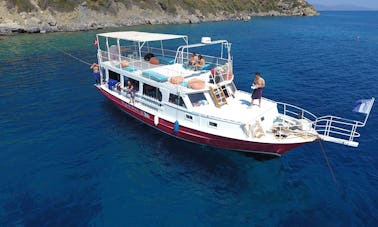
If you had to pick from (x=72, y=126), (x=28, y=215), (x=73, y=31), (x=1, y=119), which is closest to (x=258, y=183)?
(x=28, y=215)

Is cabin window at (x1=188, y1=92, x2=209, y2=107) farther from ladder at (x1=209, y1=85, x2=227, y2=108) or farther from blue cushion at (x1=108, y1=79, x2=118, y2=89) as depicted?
blue cushion at (x1=108, y1=79, x2=118, y2=89)

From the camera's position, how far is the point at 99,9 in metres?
86.8

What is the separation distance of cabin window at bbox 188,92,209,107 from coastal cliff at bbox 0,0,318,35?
69.7 meters

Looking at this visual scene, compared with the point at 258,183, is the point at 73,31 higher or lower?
higher

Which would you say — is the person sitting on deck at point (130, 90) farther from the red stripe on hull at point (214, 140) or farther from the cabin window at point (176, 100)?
the cabin window at point (176, 100)

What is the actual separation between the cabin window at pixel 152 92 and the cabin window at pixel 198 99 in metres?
2.89

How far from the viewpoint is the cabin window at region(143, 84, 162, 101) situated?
19922 mm

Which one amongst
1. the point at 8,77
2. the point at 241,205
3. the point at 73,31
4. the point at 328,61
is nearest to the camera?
the point at 241,205

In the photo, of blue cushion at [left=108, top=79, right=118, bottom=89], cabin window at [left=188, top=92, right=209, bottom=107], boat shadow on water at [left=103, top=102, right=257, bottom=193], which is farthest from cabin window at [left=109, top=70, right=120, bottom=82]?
cabin window at [left=188, top=92, right=209, bottom=107]

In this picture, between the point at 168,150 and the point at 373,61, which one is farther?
the point at 373,61

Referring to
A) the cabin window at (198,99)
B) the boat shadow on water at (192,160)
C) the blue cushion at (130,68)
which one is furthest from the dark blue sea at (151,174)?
the blue cushion at (130,68)

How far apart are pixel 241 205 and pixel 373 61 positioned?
43112mm

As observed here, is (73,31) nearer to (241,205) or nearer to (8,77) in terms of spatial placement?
(8,77)

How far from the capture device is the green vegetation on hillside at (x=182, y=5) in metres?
77.1
